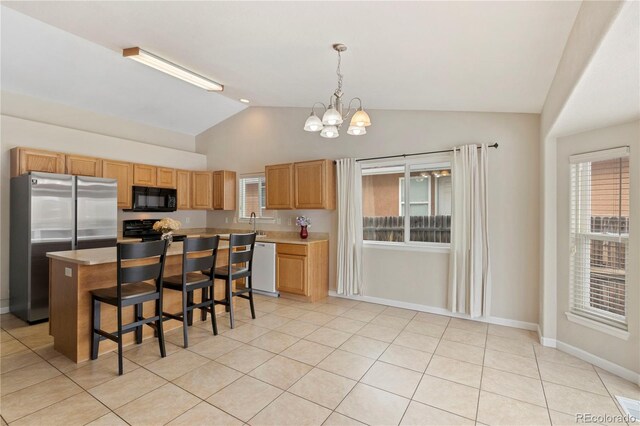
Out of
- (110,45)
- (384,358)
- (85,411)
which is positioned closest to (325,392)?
(384,358)

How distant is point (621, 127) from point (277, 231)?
4.68 metres

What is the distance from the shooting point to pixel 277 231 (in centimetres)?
567

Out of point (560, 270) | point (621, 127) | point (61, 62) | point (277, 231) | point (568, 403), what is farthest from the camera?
point (277, 231)

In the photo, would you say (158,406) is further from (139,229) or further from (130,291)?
(139,229)

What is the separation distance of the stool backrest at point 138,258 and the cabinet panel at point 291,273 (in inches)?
84.8

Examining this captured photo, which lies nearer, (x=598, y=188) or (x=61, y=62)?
(x=598, y=188)

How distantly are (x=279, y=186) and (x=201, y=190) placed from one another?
77.6 inches

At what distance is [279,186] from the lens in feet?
17.1

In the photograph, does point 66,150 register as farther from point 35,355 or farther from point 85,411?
point 85,411

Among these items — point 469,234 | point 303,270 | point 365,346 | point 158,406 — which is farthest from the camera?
point 303,270

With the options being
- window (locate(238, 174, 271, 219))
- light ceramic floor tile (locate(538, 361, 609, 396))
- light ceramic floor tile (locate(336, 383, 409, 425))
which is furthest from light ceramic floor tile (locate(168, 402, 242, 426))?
window (locate(238, 174, 271, 219))

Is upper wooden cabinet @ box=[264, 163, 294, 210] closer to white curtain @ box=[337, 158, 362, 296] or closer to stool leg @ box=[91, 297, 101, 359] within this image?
white curtain @ box=[337, 158, 362, 296]

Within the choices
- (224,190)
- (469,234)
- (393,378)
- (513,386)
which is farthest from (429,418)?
(224,190)

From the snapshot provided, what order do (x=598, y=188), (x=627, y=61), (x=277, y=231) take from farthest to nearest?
(x=277, y=231) → (x=598, y=188) → (x=627, y=61)
